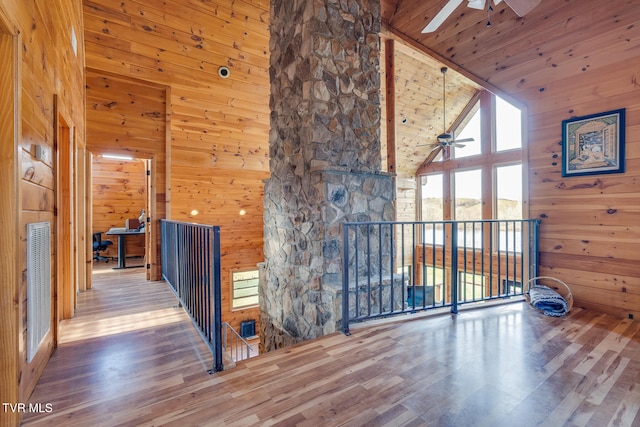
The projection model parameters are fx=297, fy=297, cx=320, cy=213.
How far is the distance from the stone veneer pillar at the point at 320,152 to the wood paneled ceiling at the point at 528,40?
0.77 meters

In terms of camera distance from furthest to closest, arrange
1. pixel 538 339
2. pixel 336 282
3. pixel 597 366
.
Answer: pixel 336 282
pixel 538 339
pixel 597 366

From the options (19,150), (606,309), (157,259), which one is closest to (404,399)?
(19,150)

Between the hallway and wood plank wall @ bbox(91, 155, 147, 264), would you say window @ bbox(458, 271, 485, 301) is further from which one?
wood plank wall @ bbox(91, 155, 147, 264)

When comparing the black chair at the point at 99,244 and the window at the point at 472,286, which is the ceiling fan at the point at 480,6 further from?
the black chair at the point at 99,244

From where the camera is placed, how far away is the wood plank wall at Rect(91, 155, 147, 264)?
22.2 ft

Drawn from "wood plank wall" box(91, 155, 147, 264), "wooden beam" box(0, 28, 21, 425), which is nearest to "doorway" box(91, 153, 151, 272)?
"wood plank wall" box(91, 155, 147, 264)

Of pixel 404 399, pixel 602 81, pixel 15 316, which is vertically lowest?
pixel 404 399

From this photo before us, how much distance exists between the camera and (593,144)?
2.94 m

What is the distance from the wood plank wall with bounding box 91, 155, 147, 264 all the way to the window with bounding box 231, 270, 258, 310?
267cm

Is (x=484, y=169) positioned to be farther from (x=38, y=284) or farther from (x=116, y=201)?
(x=116, y=201)

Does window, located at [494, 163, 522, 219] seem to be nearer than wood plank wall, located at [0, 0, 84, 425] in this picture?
No

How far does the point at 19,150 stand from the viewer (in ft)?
4.69

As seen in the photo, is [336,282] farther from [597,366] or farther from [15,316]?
[15,316]

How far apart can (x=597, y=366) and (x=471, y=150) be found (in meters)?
7.13
